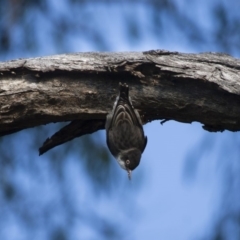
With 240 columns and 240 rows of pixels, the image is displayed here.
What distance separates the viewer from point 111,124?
5801 mm

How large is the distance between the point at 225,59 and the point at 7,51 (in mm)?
3354

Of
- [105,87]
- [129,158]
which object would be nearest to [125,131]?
[129,158]

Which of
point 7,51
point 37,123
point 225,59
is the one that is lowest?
point 37,123

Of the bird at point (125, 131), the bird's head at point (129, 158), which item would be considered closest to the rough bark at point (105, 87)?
the bird at point (125, 131)

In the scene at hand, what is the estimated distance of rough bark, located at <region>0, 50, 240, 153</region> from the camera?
541cm

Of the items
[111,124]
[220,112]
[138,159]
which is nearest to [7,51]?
[138,159]

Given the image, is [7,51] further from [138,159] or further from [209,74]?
[209,74]

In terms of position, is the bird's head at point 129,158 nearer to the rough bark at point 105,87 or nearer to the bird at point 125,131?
the bird at point 125,131

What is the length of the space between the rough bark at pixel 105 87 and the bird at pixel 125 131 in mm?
72

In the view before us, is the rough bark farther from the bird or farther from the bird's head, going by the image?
the bird's head

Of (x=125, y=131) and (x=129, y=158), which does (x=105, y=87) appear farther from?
(x=129, y=158)

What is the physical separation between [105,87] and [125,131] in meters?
0.74

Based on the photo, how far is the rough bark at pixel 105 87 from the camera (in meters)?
5.41

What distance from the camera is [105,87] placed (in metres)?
5.45
